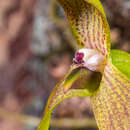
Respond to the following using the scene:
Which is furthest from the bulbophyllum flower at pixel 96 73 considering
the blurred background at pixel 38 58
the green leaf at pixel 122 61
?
the blurred background at pixel 38 58

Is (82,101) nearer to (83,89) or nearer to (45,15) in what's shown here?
(45,15)

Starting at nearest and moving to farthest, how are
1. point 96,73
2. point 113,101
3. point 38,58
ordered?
point 113,101 < point 96,73 < point 38,58

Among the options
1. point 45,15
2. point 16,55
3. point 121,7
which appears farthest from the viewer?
point 16,55

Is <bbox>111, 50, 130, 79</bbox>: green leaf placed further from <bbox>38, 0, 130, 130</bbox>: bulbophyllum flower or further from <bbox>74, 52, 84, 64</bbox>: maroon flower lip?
<bbox>74, 52, 84, 64</bbox>: maroon flower lip

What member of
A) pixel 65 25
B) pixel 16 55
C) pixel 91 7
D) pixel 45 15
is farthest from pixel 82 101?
pixel 91 7

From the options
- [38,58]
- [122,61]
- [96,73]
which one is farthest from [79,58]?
[38,58]

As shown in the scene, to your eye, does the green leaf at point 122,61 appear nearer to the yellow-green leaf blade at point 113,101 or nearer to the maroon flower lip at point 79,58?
the yellow-green leaf blade at point 113,101

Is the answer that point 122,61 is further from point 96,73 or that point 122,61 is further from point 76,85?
point 76,85
